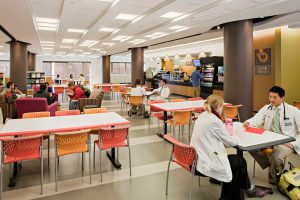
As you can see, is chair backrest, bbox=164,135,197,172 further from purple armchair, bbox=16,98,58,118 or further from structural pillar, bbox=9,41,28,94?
structural pillar, bbox=9,41,28,94

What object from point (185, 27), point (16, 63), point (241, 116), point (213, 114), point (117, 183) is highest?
point (185, 27)

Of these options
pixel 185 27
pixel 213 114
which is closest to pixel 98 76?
pixel 185 27

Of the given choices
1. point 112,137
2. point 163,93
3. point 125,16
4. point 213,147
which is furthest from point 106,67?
point 213,147

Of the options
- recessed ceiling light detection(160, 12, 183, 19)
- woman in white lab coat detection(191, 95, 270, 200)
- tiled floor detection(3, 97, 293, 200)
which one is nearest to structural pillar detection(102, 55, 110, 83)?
recessed ceiling light detection(160, 12, 183, 19)

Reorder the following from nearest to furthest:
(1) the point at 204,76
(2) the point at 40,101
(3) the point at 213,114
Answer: (3) the point at 213,114 → (2) the point at 40,101 → (1) the point at 204,76

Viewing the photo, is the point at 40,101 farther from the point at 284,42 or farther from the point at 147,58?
the point at 147,58

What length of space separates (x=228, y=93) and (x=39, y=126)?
5497mm

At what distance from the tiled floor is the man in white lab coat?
1.09ft

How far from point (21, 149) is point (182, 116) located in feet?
10.2

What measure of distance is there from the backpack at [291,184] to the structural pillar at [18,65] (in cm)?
1137

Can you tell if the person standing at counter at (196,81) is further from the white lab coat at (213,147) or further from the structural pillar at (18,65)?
the white lab coat at (213,147)

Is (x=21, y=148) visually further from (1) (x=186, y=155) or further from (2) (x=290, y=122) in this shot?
(2) (x=290, y=122)

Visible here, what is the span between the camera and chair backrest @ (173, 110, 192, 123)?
504 cm

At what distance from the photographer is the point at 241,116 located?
704cm
